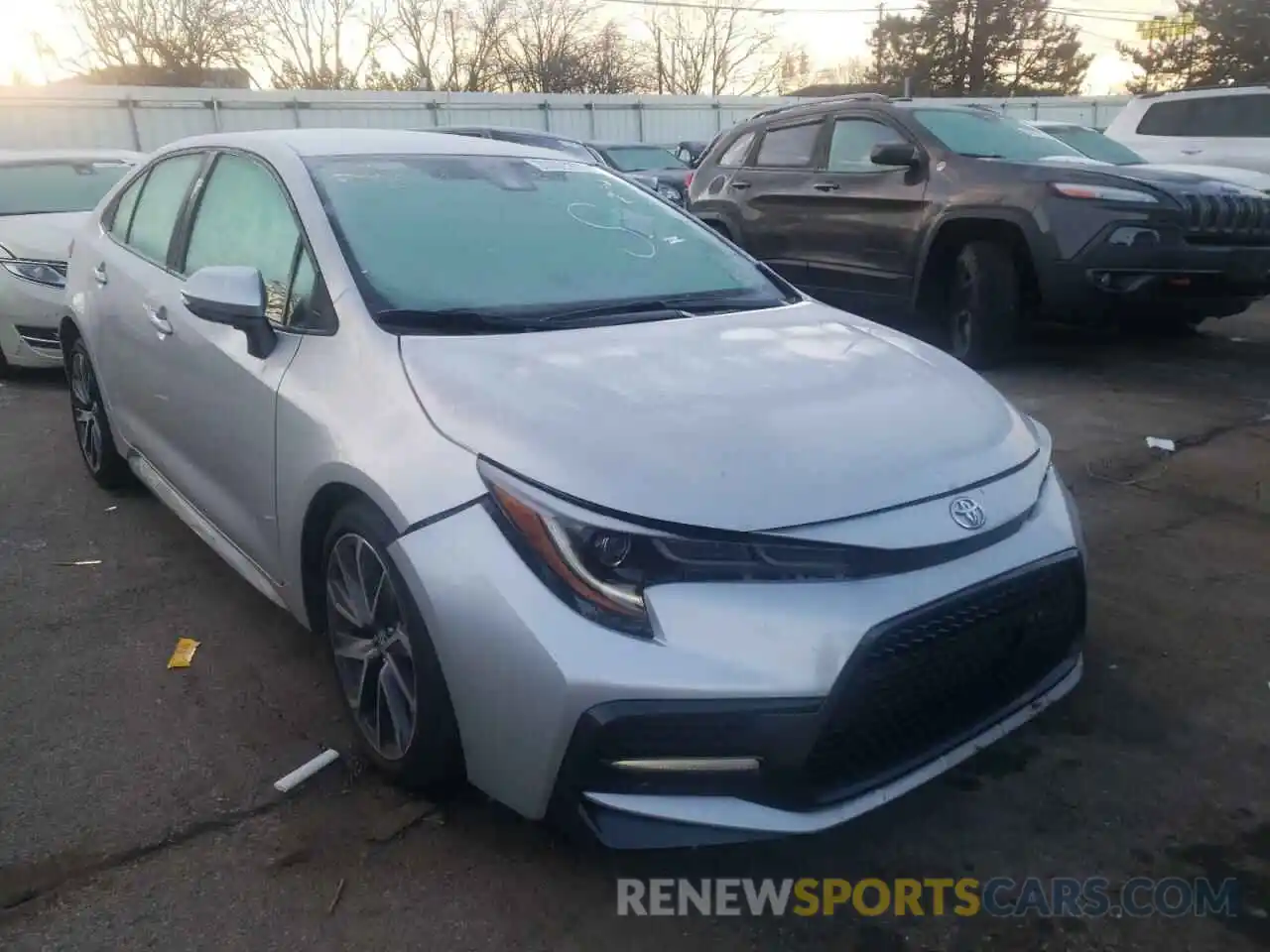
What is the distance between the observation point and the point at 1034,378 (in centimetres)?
674

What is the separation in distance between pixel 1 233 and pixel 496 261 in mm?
5888

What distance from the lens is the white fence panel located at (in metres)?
19.0

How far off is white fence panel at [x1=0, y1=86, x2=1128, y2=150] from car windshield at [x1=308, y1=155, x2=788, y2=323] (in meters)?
17.8

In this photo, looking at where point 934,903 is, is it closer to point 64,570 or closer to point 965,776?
point 965,776

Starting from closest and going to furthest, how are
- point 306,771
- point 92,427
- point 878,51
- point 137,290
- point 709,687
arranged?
point 709,687, point 306,771, point 137,290, point 92,427, point 878,51

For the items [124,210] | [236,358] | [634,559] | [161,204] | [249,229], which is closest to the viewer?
[634,559]

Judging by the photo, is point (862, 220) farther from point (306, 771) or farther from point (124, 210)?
point (306, 771)

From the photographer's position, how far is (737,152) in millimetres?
8609

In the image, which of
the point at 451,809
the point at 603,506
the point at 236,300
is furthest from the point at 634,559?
the point at 236,300

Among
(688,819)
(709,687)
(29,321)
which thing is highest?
(709,687)

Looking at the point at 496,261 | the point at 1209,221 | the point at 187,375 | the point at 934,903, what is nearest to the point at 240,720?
the point at 187,375

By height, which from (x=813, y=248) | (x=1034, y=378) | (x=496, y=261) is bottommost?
(x=1034, y=378)

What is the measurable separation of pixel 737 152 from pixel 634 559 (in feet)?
23.3

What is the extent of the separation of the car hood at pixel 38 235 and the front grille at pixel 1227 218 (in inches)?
271
